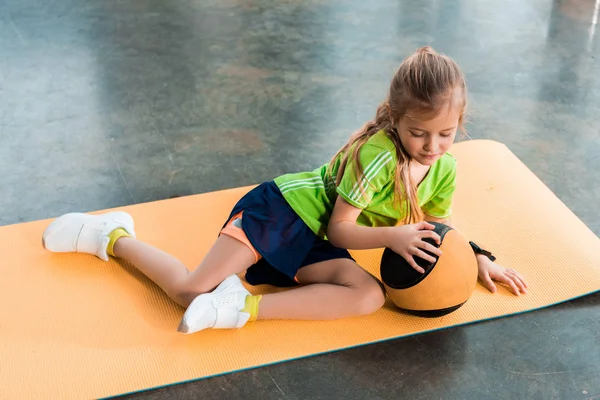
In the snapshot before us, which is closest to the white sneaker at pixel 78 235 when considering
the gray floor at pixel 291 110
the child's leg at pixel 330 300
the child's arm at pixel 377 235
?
the gray floor at pixel 291 110

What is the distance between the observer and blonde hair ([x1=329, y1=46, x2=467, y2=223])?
7.20 feet

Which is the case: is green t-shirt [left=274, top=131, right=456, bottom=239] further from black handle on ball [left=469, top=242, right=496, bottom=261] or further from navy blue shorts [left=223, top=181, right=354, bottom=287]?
black handle on ball [left=469, top=242, right=496, bottom=261]

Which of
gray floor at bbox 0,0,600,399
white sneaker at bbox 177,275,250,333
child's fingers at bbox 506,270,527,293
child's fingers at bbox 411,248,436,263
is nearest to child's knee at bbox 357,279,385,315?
gray floor at bbox 0,0,600,399

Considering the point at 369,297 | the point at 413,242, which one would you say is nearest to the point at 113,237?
the point at 369,297

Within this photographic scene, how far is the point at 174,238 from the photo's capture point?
2795 millimetres

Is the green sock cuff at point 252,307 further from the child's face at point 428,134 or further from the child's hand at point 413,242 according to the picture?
the child's face at point 428,134

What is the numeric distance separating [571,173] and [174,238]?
5.55 ft

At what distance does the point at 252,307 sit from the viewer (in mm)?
2365

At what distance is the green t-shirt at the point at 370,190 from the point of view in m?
2.32

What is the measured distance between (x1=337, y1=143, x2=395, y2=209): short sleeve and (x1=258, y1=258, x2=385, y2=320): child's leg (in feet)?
0.82

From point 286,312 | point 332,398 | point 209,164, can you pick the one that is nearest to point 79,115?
point 209,164

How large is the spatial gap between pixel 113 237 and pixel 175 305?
1.16ft

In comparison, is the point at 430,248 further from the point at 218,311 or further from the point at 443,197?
the point at 218,311

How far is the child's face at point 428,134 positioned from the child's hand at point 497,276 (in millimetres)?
479
